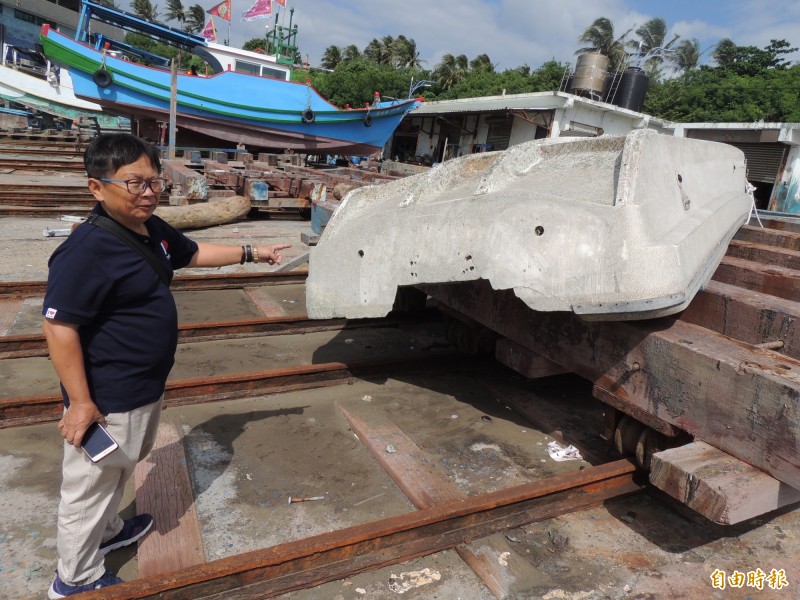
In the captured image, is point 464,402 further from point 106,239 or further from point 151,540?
point 106,239

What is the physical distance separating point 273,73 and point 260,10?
430 centimetres

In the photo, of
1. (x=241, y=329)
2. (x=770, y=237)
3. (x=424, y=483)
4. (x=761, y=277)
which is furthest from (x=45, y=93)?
(x=761, y=277)

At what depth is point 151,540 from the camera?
232 centimetres

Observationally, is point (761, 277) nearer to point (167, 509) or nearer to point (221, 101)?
point (167, 509)

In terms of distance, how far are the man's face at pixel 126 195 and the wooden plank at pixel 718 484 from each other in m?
2.28

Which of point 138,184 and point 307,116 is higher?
point 307,116

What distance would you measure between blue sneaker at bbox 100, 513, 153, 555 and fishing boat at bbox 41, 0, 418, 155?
18720 millimetres

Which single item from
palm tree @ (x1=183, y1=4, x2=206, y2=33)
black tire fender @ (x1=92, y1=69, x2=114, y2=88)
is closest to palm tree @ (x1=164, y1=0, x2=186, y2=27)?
palm tree @ (x1=183, y1=4, x2=206, y2=33)

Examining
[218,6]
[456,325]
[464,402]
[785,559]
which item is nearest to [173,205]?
[456,325]

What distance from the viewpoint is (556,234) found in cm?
251

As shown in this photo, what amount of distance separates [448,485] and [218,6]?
25.1 metres

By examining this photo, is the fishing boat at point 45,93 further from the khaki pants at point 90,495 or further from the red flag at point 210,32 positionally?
the khaki pants at point 90,495

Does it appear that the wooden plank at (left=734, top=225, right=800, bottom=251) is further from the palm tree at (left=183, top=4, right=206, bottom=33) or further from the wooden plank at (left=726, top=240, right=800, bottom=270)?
the palm tree at (left=183, top=4, right=206, bottom=33)

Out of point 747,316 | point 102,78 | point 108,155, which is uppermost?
point 102,78
